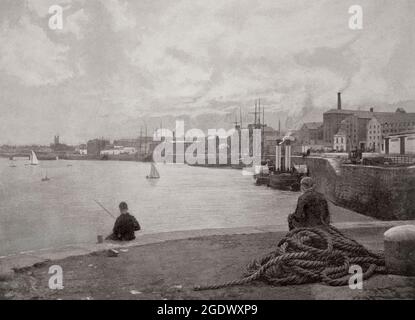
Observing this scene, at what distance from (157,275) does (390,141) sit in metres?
28.5

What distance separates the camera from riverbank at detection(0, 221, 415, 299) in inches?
158

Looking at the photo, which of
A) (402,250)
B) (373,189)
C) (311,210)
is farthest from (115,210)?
(402,250)

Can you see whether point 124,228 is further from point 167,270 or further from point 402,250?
point 402,250

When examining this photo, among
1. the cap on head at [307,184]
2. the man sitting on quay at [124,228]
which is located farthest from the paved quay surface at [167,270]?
the cap on head at [307,184]

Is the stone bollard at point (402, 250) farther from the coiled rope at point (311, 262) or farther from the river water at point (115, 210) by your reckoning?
the river water at point (115, 210)

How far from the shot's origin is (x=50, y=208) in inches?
993

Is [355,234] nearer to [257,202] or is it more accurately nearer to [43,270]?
[43,270]

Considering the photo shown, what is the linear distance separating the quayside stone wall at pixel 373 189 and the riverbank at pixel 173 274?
8.45 meters

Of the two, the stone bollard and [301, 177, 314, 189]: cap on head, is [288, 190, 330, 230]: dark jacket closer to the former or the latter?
[301, 177, 314, 189]: cap on head

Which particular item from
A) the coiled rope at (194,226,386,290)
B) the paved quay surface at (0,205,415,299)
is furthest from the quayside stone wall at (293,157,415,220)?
the coiled rope at (194,226,386,290)

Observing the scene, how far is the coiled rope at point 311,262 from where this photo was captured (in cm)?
423

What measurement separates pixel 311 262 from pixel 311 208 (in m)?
0.87

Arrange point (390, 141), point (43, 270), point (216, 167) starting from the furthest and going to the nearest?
point (216, 167) → point (390, 141) → point (43, 270)
